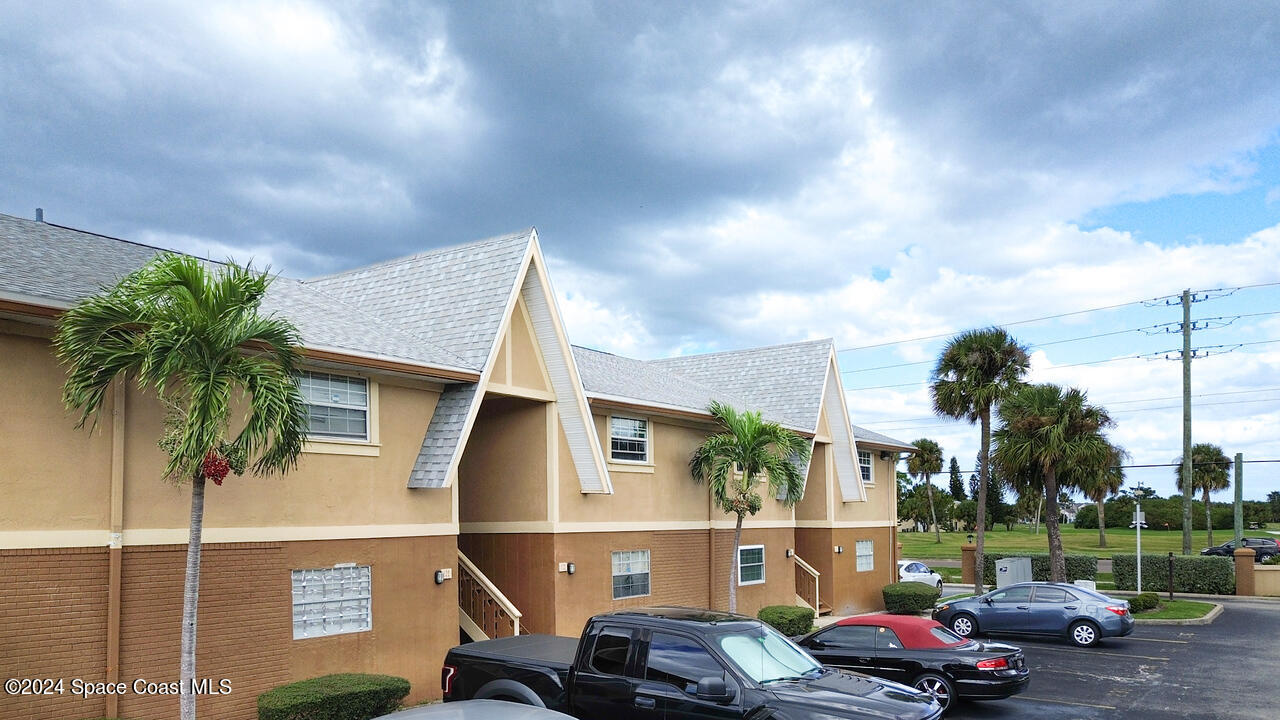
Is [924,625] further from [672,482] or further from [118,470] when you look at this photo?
[118,470]

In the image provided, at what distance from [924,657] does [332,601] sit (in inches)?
368

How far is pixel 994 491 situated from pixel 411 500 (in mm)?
81018

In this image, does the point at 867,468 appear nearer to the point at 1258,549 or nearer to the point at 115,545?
the point at 115,545

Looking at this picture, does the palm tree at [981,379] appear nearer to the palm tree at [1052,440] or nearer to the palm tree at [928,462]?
the palm tree at [1052,440]

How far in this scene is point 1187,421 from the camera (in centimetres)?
4138

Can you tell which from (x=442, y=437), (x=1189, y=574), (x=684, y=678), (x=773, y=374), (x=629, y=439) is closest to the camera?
(x=684, y=678)

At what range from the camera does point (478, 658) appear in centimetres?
1173

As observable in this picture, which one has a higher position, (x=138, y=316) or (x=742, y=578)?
(x=138, y=316)

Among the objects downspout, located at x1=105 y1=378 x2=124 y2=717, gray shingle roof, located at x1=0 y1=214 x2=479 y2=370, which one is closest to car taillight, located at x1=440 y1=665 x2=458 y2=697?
downspout, located at x1=105 y1=378 x2=124 y2=717

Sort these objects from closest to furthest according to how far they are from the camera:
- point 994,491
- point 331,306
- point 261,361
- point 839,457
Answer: point 261,361 < point 331,306 < point 839,457 < point 994,491

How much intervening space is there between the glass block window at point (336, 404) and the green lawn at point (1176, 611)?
2645 cm

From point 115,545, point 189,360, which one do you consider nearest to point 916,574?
point 115,545

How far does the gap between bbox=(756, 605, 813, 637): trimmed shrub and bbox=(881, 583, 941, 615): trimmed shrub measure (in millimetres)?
7610

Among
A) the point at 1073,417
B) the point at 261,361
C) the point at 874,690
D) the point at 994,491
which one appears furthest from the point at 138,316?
the point at 994,491
